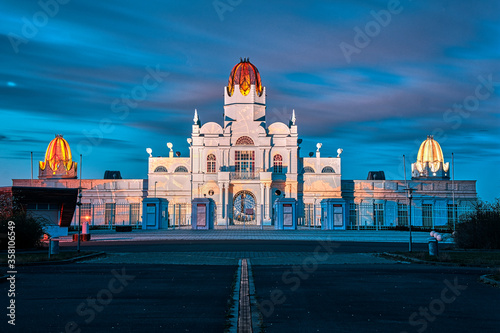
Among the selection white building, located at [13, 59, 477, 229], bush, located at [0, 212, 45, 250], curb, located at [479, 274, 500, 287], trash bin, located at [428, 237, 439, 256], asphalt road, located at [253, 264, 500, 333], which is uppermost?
white building, located at [13, 59, 477, 229]

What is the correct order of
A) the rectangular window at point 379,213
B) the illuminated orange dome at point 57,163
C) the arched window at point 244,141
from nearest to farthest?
the arched window at point 244,141
the rectangular window at point 379,213
the illuminated orange dome at point 57,163

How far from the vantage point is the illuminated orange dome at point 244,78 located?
7062 cm

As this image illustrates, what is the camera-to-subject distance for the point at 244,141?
69.8 meters

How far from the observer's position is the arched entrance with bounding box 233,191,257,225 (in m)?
68.6

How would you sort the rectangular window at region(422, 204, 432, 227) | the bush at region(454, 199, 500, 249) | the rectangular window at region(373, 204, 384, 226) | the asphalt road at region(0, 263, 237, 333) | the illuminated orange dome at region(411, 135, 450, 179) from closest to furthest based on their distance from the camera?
the asphalt road at region(0, 263, 237, 333)
the bush at region(454, 199, 500, 249)
the rectangular window at region(373, 204, 384, 226)
the rectangular window at region(422, 204, 432, 227)
the illuminated orange dome at region(411, 135, 450, 179)

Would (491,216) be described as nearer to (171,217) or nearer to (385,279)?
(385,279)

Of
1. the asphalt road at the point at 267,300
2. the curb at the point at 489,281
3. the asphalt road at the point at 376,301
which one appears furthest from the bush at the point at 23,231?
the curb at the point at 489,281

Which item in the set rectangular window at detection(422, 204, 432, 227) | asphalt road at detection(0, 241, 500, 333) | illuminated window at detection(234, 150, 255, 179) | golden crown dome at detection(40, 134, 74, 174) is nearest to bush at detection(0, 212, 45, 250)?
asphalt road at detection(0, 241, 500, 333)

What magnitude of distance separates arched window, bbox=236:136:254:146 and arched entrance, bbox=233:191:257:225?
5.29 m

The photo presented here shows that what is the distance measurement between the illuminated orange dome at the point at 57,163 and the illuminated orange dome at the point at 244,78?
26.4 metres

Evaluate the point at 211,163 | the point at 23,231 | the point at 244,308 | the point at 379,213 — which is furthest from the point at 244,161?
the point at 244,308

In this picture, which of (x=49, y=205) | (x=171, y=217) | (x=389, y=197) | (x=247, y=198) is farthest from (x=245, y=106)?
(x=49, y=205)

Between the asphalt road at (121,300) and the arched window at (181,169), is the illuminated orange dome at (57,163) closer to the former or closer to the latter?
the arched window at (181,169)

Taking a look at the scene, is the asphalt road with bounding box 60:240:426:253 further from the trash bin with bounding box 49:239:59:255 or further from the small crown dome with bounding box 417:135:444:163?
the small crown dome with bounding box 417:135:444:163
